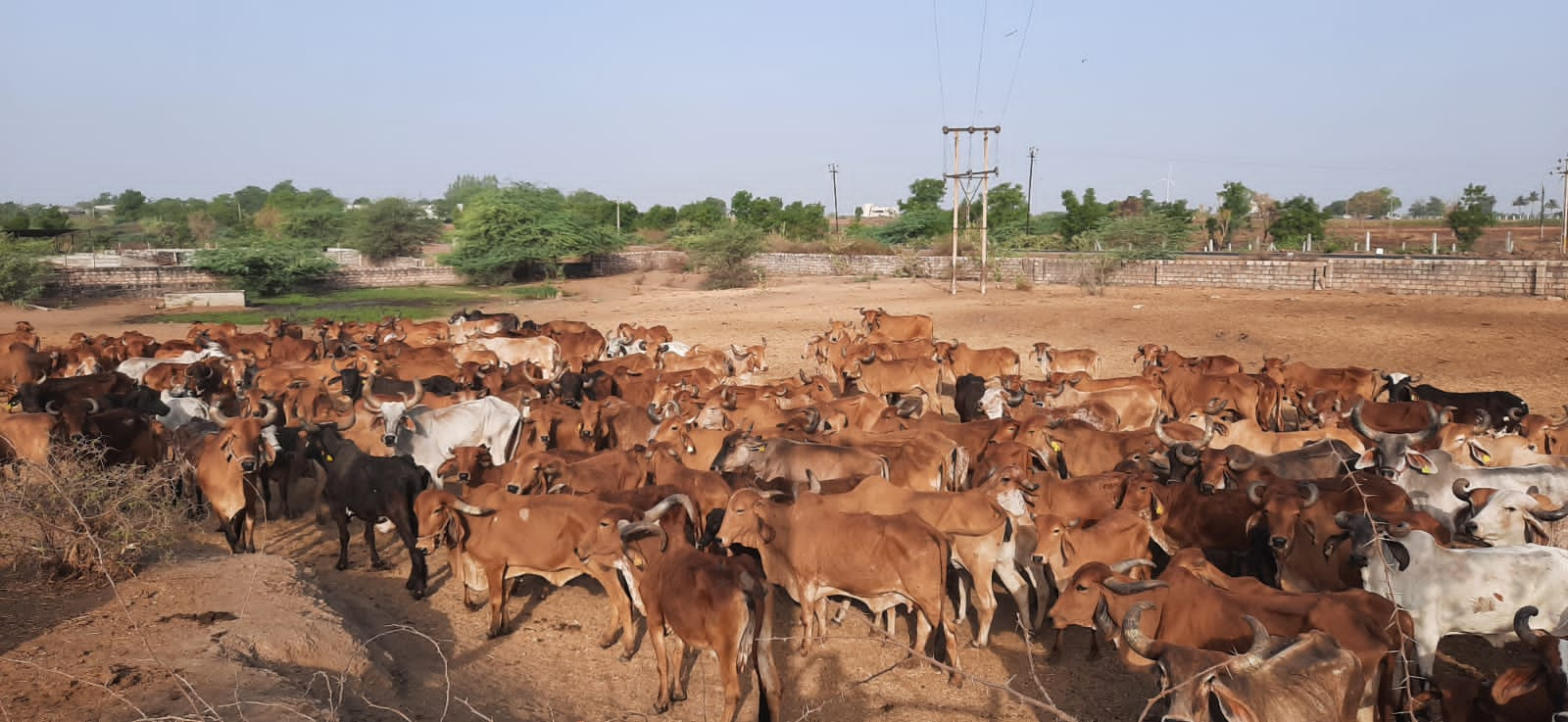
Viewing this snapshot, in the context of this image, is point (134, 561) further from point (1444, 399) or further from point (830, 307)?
point (830, 307)

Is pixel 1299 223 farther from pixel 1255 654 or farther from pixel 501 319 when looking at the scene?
pixel 1255 654

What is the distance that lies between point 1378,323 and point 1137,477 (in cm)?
2044

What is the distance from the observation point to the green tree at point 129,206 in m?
121

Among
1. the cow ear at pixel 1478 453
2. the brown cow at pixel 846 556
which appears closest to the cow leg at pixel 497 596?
the brown cow at pixel 846 556

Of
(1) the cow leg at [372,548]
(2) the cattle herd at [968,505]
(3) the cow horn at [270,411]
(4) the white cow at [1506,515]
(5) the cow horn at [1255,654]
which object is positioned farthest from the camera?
(3) the cow horn at [270,411]

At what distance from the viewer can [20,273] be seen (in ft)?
133

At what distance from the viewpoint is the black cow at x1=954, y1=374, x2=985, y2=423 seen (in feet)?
54.6

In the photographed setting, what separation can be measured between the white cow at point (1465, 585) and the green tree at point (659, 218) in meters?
86.4

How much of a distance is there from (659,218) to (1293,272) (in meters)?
64.4

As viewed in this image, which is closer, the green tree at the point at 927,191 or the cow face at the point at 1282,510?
the cow face at the point at 1282,510

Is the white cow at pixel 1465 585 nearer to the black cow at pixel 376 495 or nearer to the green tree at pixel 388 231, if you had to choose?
the black cow at pixel 376 495

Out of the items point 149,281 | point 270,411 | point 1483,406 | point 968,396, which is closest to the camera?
point 270,411

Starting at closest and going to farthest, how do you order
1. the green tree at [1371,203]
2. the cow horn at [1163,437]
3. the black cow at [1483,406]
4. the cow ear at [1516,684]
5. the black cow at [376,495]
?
1. the cow ear at [1516,684]
2. the black cow at [376,495]
3. the cow horn at [1163,437]
4. the black cow at [1483,406]
5. the green tree at [1371,203]

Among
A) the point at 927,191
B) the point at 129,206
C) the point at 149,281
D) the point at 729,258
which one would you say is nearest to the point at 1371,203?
the point at 927,191
